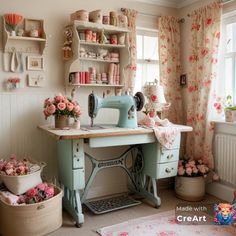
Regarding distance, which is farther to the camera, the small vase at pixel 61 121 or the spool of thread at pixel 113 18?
the spool of thread at pixel 113 18

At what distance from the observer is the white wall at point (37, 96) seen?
8.73 ft

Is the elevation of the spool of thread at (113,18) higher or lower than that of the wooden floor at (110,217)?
higher

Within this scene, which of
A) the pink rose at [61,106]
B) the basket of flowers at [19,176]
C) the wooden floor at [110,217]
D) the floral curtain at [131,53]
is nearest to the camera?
the basket of flowers at [19,176]

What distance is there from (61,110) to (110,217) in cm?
113

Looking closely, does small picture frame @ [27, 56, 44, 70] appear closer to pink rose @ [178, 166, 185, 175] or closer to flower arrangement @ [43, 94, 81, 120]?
flower arrangement @ [43, 94, 81, 120]

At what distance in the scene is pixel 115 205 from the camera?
2869mm

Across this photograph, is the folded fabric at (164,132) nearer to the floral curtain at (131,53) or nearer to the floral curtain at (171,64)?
the floral curtain at (131,53)

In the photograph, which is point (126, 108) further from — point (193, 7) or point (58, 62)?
point (193, 7)

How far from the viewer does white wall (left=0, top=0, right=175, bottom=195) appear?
2662 mm

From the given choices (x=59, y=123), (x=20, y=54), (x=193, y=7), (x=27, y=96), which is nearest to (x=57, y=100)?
(x=59, y=123)

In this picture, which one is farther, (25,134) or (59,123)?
(25,134)

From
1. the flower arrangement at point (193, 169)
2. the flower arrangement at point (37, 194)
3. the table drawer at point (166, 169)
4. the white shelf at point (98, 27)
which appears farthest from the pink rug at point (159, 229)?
the white shelf at point (98, 27)

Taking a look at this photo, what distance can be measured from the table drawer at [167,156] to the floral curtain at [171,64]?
696 mm

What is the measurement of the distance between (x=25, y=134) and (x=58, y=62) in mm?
808
